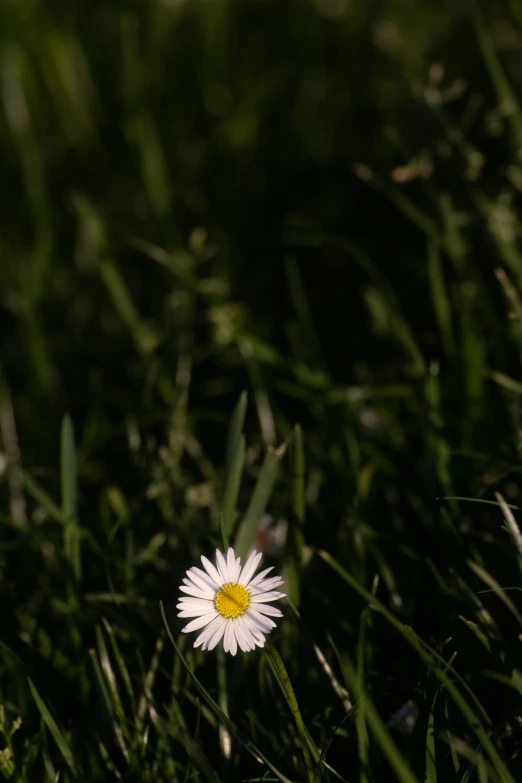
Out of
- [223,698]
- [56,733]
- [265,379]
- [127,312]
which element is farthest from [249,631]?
[127,312]

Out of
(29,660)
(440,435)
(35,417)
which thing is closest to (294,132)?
(35,417)

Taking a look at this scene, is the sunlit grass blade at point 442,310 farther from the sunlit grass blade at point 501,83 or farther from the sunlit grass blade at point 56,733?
the sunlit grass blade at point 56,733

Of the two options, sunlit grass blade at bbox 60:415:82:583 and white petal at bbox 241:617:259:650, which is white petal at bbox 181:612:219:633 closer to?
white petal at bbox 241:617:259:650

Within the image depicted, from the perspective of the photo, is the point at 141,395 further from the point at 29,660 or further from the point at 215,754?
the point at 215,754

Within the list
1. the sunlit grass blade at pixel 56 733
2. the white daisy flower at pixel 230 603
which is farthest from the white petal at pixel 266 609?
the sunlit grass blade at pixel 56 733

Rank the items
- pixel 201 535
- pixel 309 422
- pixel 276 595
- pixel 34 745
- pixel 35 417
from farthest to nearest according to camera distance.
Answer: pixel 35 417 → pixel 309 422 → pixel 201 535 → pixel 34 745 → pixel 276 595

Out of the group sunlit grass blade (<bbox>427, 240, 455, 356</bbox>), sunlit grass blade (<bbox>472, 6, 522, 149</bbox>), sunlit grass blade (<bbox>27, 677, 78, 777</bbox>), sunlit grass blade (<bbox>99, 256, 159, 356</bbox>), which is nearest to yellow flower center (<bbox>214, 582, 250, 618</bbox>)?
sunlit grass blade (<bbox>27, 677, 78, 777</bbox>)
